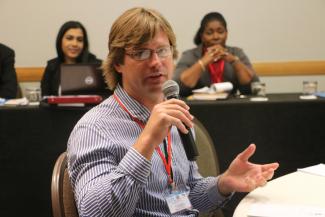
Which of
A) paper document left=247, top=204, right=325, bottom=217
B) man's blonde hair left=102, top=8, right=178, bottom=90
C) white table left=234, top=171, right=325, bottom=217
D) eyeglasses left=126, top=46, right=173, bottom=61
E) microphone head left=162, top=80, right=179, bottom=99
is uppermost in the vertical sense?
man's blonde hair left=102, top=8, right=178, bottom=90

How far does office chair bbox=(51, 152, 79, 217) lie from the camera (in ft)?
3.92

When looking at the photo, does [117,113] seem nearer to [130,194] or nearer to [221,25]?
[130,194]

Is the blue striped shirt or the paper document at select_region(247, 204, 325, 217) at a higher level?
the blue striped shirt

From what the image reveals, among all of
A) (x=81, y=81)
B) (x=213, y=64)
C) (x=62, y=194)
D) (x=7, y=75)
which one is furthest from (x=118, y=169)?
(x=7, y=75)

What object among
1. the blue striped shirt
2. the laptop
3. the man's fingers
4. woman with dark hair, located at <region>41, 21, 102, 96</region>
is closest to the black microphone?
the blue striped shirt

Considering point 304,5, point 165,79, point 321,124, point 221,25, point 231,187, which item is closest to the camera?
point 165,79

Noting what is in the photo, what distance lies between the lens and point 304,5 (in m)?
4.91

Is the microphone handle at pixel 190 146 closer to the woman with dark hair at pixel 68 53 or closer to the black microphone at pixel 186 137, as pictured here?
the black microphone at pixel 186 137

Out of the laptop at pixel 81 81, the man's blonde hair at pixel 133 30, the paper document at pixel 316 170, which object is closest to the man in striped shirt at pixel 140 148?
the man's blonde hair at pixel 133 30

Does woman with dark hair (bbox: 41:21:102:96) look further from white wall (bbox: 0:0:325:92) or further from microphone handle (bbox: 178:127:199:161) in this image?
microphone handle (bbox: 178:127:199:161)

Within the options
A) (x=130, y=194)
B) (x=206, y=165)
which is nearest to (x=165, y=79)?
(x=130, y=194)

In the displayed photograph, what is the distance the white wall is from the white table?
3570 mm

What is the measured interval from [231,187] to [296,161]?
1688 mm

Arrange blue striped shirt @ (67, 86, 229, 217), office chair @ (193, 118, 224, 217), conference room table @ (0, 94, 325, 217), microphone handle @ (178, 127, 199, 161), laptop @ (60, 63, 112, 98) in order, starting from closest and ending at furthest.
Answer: blue striped shirt @ (67, 86, 229, 217), microphone handle @ (178, 127, 199, 161), office chair @ (193, 118, 224, 217), conference room table @ (0, 94, 325, 217), laptop @ (60, 63, 112, 98)
